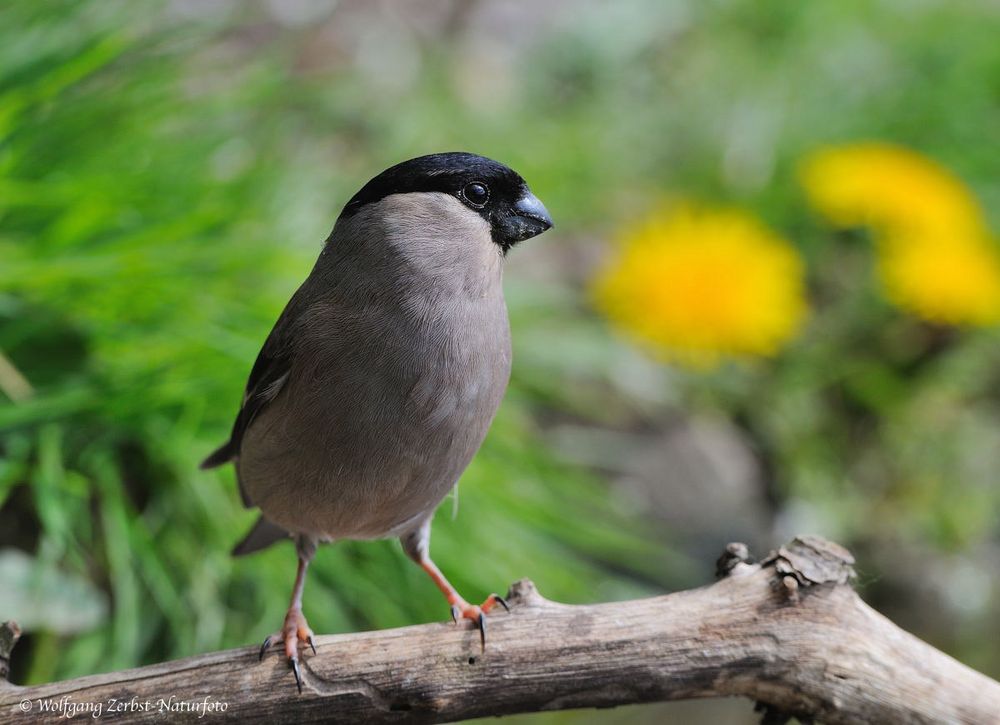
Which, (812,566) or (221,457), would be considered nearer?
(812,566)

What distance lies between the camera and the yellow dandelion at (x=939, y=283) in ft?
15.7

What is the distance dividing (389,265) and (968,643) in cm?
318

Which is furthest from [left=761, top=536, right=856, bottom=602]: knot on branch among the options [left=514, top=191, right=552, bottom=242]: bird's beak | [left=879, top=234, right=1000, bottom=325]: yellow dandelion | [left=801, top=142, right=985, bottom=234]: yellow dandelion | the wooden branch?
[left=801, top=142, right=985, bottom=234]: yellow dandelion

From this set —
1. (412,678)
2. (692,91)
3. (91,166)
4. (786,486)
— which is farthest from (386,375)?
(692,91)

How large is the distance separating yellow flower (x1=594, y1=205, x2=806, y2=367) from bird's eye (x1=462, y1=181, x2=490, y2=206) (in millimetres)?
2737

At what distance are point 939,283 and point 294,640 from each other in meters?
3.47

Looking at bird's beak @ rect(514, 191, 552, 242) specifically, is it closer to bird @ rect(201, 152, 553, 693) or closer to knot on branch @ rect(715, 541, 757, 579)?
bird @ rect(201, 152, 553, 693)

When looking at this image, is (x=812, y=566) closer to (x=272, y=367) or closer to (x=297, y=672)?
(x=297, y=672)

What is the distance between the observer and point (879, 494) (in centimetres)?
488

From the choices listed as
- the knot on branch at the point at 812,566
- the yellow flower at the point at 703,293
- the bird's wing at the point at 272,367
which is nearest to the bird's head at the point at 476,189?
the bird's wing at the point at 272,367

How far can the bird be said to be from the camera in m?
2.12

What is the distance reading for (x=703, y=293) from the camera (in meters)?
4.87

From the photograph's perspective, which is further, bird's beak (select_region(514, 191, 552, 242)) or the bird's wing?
the bird's wing

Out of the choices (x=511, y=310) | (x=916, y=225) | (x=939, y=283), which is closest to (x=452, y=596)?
(x=511, y=310)
